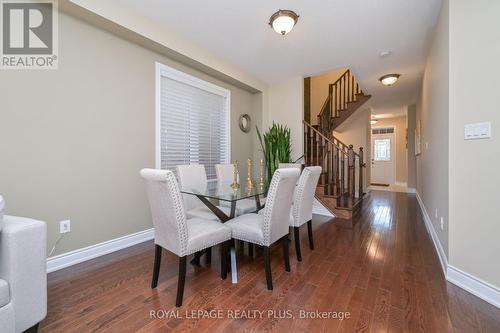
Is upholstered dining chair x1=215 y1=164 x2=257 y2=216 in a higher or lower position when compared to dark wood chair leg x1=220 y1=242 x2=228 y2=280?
higher

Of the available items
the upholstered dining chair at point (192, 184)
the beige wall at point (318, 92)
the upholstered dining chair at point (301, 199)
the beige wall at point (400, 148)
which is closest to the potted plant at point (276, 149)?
the upholstered dining chair at point (192, 184)

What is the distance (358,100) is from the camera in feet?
18.0

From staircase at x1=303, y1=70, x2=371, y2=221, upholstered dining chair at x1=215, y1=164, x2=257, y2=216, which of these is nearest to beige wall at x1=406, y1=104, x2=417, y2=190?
staircase at x1=303, y1=70, x2=371, y2=221

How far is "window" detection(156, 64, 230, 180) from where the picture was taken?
2.97 meters

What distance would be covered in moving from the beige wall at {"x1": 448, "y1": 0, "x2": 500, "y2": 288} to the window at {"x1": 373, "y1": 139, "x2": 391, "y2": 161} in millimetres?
7606

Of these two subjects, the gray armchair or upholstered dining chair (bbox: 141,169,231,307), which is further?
upholstered dining chair (bbox: 141,169,231,307)

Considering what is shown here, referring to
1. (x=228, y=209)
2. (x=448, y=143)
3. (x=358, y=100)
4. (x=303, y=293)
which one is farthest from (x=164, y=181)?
(x=358, y=100)

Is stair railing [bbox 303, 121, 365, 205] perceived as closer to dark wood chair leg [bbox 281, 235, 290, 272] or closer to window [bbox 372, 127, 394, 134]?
dark wood chair leg [bbox 281, 235, 290, 272]

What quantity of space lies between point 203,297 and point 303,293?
0.76 meters

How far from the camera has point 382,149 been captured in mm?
8633

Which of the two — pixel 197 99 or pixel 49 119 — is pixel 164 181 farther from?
pixel 197 99

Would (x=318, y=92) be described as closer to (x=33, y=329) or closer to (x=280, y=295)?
(x=280, y=295)

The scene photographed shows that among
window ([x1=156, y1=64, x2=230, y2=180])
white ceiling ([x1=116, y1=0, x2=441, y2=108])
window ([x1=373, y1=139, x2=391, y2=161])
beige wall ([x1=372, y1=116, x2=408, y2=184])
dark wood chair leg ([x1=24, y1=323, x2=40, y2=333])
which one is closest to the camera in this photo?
dark wood chair leg ([x1=24, y1=323, x2=40, y2=333])

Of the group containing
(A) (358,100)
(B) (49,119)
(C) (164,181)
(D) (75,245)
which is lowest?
(D) (75,245)
